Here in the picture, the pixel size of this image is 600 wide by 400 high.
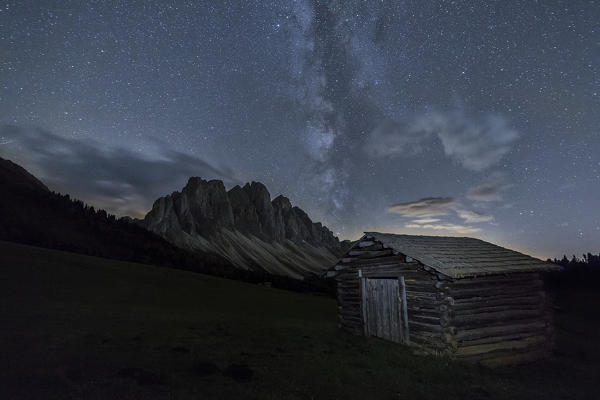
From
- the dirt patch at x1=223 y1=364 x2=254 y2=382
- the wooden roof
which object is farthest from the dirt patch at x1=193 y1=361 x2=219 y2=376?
the wooden roof

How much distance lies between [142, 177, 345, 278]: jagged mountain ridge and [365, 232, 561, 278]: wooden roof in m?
106

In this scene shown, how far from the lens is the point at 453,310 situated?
11.3 m

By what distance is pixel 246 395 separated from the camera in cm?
733

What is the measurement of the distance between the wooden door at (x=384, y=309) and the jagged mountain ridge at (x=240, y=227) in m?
105

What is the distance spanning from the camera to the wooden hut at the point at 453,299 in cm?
1130

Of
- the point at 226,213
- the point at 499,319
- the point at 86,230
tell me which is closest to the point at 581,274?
the point at 499,319

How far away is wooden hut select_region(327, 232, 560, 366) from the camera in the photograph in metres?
11.3

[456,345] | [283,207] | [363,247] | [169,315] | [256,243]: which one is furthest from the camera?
[283,207]

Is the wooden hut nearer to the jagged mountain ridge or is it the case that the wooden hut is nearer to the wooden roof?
the wooden roof

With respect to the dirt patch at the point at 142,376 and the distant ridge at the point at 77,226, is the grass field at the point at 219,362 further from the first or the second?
the distant ridge at the point at 77,226

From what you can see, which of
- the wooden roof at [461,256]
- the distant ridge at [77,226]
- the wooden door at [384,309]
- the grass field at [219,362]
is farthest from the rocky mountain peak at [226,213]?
the wooden roof at [461,256]

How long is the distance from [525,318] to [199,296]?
79.8ft

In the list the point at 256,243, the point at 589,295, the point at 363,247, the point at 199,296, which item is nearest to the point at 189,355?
the point at 363,247

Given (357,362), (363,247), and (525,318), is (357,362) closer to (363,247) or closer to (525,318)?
(363,247)
